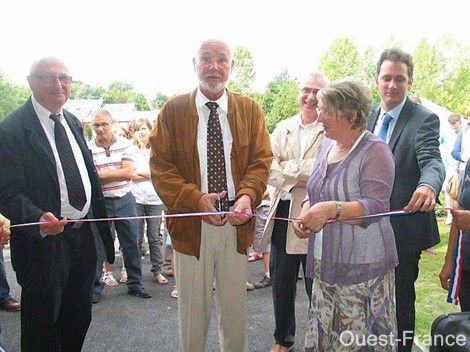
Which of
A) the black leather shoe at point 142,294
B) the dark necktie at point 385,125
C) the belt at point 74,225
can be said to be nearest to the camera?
the belt at point 74,225

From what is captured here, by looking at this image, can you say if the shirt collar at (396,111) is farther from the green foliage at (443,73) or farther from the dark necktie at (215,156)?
the green foliage at (443,73)

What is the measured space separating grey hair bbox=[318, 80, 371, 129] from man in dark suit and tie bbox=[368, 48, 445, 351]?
22.2 inches

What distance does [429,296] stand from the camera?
4.61 metres

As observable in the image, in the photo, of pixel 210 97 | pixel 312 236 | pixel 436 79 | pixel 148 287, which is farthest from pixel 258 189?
pixel 436 79

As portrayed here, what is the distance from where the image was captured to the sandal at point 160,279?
17.7 ft

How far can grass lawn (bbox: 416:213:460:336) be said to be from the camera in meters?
3.89

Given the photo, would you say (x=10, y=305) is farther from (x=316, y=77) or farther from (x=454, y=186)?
(x=454, y=186)

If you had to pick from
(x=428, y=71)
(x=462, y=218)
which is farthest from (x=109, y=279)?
(x=428, y=71)

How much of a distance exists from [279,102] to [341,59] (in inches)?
796

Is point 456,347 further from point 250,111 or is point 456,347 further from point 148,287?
point 148,287

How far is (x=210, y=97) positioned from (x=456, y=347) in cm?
193

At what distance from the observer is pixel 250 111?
9.18 ft

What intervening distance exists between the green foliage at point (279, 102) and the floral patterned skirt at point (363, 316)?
77.0ft

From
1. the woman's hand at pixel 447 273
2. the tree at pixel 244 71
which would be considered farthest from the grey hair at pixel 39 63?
the tree at pixel 244 71
